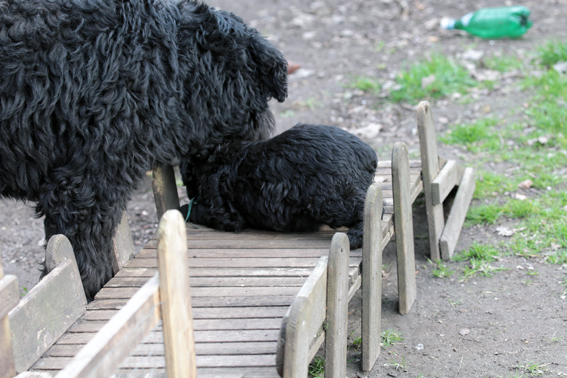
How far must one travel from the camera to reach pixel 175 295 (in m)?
1.63

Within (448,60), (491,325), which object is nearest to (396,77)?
(448,60)

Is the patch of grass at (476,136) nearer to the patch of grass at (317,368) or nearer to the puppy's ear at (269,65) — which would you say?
the puppy's ear at (269,65)

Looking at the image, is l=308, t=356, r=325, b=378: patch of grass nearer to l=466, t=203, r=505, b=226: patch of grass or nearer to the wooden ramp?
the wooden ramp

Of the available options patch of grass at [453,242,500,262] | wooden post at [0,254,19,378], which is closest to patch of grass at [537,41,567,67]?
patch of grass at [453,242,500,262]

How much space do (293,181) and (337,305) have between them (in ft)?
2.81

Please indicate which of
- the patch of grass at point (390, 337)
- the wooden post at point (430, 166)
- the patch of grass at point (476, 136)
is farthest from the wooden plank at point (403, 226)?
the patch of grass at point (476, 136)

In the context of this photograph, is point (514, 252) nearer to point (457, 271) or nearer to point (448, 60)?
point (457, 271)

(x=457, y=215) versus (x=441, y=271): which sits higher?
(x=457, y=215)

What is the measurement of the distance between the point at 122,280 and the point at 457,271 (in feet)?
7.39

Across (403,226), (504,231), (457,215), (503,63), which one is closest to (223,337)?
(403,226)

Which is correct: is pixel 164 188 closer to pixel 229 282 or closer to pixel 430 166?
pixel 229 282

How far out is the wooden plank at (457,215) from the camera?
3.95 m

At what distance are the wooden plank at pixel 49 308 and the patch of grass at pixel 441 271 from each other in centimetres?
233

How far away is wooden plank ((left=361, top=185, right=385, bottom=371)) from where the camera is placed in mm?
2611
